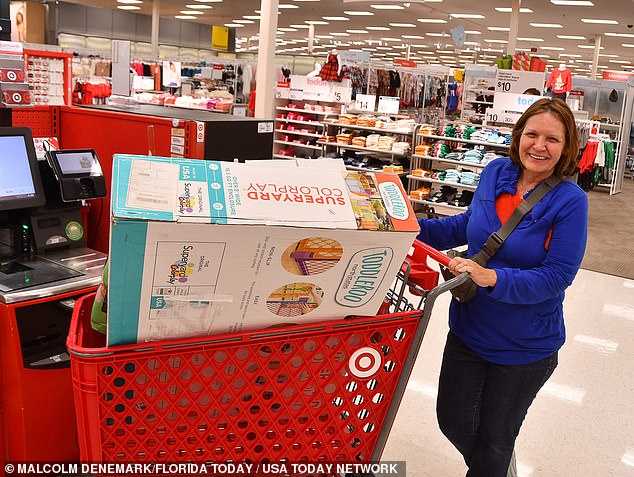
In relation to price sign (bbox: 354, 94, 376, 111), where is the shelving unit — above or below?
below

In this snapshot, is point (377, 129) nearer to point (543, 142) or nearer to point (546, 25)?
point (543, 142)

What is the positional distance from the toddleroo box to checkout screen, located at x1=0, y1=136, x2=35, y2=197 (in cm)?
142

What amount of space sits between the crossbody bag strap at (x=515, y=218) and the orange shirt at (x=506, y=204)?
0.24 ft

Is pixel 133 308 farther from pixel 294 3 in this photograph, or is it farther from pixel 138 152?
pixel 294 3

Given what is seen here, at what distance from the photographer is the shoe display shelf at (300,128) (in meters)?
11.4

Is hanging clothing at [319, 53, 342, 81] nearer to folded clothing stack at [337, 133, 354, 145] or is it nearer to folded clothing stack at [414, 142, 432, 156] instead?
folded clothing stack at [337, 133, 354, 145]

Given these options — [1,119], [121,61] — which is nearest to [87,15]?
[121,61]

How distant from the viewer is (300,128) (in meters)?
11.8

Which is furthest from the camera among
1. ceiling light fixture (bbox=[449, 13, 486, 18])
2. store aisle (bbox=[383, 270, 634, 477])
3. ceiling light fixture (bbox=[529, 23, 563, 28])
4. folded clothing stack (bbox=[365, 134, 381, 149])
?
ceiling light fixture (bbox=[529, 23, 563, 28])

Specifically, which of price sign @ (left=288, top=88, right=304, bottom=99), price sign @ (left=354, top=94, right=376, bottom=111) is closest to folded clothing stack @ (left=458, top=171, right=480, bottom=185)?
price sign @ (left=354, top=94, right=376, bottom=111)

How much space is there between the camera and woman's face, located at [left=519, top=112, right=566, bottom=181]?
194 centimetres

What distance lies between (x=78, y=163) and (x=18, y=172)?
0.84ft

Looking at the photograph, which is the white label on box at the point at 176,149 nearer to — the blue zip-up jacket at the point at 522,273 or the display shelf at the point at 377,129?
the blue zip-up jacket at the point at 522,273

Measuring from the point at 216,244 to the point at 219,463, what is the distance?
0.60 meters
